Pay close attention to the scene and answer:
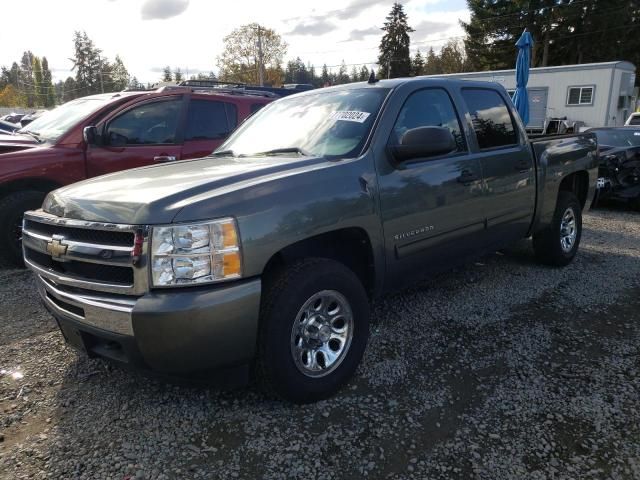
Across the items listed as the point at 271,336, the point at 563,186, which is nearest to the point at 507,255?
Answer: the point at 563,186

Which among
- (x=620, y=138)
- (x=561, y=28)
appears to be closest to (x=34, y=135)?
(x=620, y=138)

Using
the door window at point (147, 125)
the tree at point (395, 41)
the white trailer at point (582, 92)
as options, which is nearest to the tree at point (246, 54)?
the tree at point (395, 41)

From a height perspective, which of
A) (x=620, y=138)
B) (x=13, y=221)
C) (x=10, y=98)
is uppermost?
(x=10, y=98)

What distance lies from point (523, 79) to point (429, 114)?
8419 mm

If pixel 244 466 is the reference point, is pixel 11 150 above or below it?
above

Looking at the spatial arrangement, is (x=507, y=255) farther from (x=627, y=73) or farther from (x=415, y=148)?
(x=627, y=73)

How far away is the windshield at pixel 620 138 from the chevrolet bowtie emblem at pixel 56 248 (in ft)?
30.1

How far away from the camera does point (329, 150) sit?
3.12m

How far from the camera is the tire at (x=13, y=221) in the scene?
4.99m

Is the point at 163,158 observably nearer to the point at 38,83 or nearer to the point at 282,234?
the point at 282,234

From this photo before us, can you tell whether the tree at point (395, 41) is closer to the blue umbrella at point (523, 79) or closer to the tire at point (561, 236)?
the blue umbrella at point (523, 79)

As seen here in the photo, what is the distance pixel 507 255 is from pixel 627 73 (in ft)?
72.1

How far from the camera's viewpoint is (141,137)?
582cm

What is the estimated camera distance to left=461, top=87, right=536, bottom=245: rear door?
12.9ft
